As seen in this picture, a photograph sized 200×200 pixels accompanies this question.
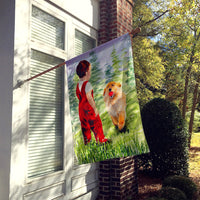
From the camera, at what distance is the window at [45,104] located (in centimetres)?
421

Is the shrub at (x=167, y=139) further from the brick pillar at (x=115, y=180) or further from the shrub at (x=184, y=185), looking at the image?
the brick pillar at (x=115, y=180)

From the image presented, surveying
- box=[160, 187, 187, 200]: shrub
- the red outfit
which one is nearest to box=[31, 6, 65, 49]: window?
the red outfit

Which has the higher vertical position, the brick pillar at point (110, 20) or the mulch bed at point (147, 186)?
the brick pillar at point (110, 20)

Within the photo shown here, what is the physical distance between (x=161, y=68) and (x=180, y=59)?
1.13 meters

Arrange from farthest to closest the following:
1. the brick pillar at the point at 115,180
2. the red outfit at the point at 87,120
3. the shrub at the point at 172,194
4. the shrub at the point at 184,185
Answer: the shrub at the point at 184,185
the brick pillar at the point at 115,180
the shrub at the point at 172,194
the red outfit at the point at 87,120

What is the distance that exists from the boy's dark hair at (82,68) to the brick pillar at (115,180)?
2949 millimetres

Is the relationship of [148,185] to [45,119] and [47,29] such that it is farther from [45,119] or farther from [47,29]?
[47,29]

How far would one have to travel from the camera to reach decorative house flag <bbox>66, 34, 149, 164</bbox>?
3113 millimetres

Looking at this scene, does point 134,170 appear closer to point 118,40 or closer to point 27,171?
point 27,171

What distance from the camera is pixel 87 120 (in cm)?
334

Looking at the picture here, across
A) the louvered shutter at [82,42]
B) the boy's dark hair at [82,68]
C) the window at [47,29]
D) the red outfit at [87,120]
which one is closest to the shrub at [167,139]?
the louvered shutter at [82,42]

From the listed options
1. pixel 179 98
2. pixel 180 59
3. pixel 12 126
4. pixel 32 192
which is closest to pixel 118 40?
pixel 12 126

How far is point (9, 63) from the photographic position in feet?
12.7

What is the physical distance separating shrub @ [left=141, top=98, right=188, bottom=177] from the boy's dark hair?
4602 millimetres
